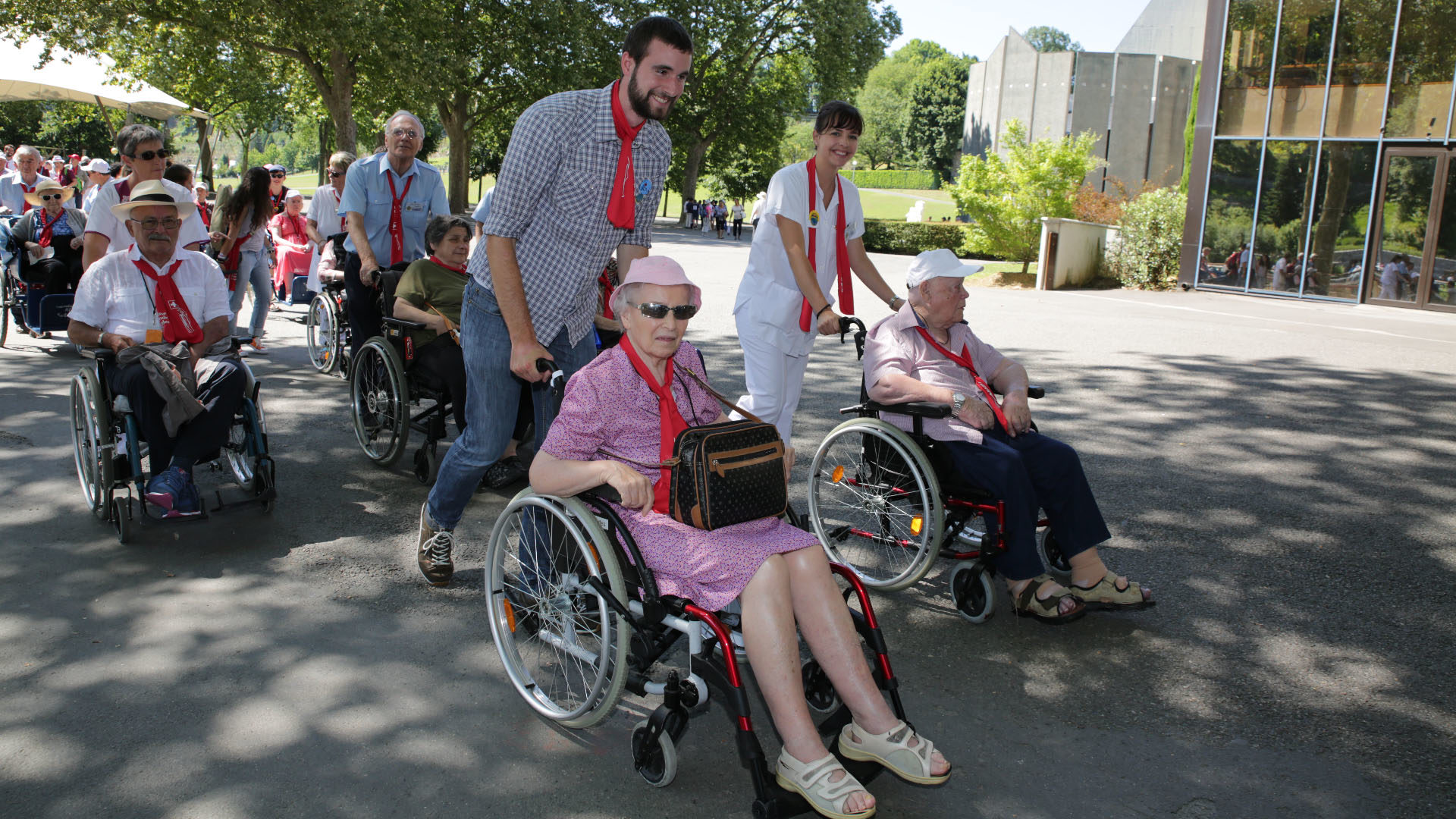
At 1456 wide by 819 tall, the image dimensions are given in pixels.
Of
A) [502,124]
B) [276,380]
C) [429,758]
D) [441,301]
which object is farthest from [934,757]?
[502,124]

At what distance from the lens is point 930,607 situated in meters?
4.22

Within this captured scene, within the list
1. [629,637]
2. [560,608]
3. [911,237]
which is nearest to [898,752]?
[629,637]

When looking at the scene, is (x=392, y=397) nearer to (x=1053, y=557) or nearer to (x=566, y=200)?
(x=566, y=200)


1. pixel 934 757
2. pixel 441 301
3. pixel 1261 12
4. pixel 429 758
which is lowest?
pixel 429 758

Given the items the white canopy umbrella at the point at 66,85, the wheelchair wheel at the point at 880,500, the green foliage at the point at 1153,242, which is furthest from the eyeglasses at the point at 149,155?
the green foliage at the point at 1153,242

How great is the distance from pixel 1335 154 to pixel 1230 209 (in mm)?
1834

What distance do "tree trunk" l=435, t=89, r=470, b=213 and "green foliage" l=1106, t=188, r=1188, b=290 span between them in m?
24.1

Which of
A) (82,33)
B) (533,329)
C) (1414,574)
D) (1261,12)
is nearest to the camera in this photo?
(533,329)

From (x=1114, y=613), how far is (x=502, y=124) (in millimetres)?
45239

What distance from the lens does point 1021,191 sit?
2144cm


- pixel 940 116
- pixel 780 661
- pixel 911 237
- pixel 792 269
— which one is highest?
pixel 940 116

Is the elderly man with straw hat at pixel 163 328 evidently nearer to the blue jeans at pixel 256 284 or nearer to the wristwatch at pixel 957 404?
the wristwatch at pixel 957 404

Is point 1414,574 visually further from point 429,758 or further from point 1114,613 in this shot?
point 429,758

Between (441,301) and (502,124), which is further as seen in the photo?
(502,124)
